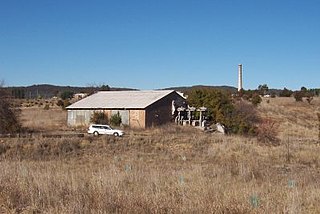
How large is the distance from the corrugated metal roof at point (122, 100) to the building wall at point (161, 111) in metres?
0.54

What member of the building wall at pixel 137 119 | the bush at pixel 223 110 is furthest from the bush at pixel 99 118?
the bush at pixel 223 110

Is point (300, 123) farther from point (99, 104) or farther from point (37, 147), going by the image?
point (37, 147)

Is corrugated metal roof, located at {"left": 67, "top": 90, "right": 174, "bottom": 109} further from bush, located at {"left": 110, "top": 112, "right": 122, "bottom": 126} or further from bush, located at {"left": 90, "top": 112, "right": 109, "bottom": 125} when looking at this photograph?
bush, located at {"left": 110, "top": 112, "right": 122, "bottom": 126}

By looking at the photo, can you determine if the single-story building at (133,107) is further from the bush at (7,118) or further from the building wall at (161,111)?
the bush at (7,118)

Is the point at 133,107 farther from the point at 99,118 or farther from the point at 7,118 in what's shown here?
the point at 7,118

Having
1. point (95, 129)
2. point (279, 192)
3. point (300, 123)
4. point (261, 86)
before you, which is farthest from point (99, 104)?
point (261, 86)

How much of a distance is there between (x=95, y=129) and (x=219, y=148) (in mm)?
17395

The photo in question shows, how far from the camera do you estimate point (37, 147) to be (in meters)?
35.2

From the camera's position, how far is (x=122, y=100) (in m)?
61.1

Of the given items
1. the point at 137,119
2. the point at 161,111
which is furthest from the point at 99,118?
the point at 161,111

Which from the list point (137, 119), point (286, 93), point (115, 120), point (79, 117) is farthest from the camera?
point (286, 93)

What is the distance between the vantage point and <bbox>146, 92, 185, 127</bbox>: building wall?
56.9m

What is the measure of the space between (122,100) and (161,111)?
5513 millimetres

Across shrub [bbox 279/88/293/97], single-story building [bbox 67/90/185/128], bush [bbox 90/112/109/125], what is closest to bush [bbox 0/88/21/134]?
bush [bbox 90/112/109/125]
